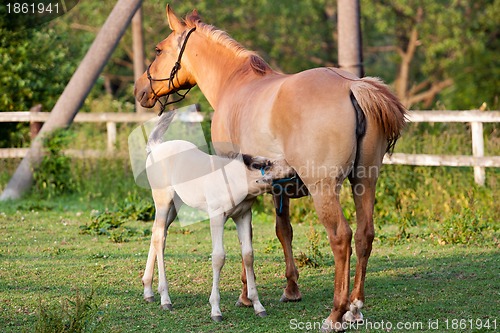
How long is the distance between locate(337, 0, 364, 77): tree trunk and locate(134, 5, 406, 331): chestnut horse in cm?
435

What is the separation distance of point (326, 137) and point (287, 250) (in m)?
1.55

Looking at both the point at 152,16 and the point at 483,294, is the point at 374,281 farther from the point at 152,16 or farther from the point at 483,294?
the point at 152,16

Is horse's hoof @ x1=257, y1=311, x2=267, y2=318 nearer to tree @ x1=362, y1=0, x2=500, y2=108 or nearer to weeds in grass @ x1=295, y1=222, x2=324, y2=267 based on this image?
weeds in grass @ x1=295, y1=222, x2=324, y2=267

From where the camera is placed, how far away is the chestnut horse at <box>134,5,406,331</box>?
5695 mm

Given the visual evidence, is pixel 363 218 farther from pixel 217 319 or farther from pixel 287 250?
pixel 217 319

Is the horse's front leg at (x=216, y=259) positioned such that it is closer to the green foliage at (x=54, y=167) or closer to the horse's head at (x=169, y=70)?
the horse's head at (x=169, y=70)

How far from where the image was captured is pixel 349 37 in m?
11.1

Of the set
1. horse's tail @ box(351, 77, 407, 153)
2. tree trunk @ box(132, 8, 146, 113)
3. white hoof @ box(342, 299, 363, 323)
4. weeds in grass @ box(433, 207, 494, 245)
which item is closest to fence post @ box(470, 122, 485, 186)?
weeds in grass @ box(433, 207, 494, 245)

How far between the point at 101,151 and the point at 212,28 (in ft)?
21.2

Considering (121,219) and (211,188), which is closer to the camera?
(211,188)

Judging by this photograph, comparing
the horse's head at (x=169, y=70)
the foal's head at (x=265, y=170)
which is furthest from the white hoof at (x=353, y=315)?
the horse's head at (x=169, y=70)

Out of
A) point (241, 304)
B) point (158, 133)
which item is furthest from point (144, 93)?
point (241, 304)

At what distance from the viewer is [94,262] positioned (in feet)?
27.3

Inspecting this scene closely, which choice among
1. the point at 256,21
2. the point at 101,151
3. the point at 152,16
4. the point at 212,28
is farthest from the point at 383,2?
the point at 212,28
